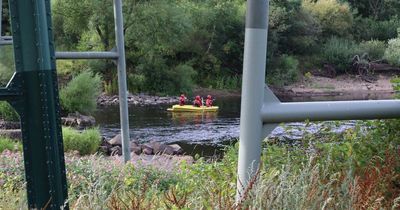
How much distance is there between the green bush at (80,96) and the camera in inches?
701

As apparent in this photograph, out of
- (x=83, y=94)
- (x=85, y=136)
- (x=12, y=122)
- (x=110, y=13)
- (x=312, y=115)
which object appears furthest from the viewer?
(x=110, y=13)

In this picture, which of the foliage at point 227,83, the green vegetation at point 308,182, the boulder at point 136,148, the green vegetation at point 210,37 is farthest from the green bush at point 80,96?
the green vegetation at point 308,182

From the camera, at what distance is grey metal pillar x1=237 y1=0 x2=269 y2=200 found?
2.56 metres

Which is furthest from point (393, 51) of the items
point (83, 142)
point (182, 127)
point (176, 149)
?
point (83, 142)

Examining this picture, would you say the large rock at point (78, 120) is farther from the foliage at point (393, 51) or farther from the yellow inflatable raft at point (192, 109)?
the foliage at point (393, 51)

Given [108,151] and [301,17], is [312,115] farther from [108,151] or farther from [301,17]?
[301,17]

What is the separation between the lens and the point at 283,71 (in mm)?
30219

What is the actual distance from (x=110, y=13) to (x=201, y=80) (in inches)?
236

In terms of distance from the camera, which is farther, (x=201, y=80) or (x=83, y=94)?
(x=201, y=80)

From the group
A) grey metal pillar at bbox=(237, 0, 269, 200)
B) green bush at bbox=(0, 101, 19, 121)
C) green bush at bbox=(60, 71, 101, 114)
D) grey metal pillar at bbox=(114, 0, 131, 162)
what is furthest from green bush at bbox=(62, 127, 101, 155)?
grey metal pillar at bbox=(237, 0, 269, 200)

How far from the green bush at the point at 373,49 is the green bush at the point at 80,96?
20.0m

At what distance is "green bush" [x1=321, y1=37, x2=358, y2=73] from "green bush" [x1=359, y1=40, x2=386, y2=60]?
16.0 inches

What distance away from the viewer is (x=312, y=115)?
259 cm

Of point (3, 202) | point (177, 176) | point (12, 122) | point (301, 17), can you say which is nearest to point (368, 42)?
point (301, 17)
